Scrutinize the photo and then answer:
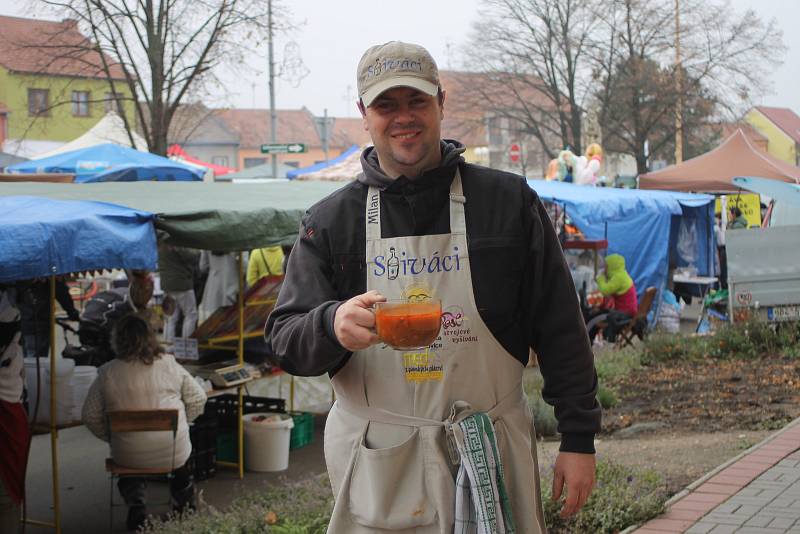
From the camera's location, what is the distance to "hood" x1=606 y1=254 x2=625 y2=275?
1508 cm

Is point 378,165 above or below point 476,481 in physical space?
above

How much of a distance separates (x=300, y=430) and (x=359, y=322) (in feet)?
25.3

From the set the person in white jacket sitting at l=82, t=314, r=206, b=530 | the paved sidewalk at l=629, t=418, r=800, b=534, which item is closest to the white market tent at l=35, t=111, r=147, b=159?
the person in white jacket sitting at l=82, t=314, r=206, b=530

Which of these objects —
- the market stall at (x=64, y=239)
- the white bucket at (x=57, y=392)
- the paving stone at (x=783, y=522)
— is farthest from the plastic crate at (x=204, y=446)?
the paving stone at (x=783, y=522)

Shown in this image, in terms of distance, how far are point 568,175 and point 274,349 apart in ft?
67.1

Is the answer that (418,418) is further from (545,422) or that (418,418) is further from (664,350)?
(664,350)

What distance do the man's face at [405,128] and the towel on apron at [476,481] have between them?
2.38 ft

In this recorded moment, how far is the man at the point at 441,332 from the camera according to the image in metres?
2.74

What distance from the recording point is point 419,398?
9.05 feet

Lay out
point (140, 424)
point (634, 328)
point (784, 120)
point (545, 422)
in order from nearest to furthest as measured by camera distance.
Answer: point (140, 424)
point (545, 422)
point (634, 328)
point (784, 120)

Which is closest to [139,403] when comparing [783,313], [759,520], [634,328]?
[759,520]

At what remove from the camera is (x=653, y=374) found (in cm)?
1088

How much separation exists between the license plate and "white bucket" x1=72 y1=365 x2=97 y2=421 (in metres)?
9.03

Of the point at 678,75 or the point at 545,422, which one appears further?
the point at 678,75
